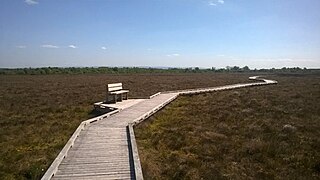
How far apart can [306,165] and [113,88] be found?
41.9 ft

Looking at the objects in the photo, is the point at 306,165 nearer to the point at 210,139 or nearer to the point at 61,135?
the point at 210,139

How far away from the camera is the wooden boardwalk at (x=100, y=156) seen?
6567 mm

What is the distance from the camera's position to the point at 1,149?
1005 cm

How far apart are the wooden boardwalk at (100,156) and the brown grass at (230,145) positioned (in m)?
0.67

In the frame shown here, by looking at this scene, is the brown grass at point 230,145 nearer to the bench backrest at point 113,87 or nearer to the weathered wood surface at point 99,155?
the weathered wood surface at point 99,155

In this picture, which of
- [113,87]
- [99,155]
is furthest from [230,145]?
[113,87]

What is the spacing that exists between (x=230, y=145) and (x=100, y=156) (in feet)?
15.7

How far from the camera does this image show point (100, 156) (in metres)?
7.76

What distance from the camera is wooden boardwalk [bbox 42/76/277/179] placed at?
6567mm

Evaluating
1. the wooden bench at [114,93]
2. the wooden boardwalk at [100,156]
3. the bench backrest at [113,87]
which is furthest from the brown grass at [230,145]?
the bench backrest at [113,87]

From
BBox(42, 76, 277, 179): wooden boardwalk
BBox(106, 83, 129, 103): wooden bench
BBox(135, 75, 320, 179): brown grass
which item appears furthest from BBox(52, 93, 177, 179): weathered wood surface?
BBox(106, 83, 129, 103): wooden bench

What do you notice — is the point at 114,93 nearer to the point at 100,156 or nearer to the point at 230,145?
the point at 230,145

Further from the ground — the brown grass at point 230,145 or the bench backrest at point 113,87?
the bench backrest at point 113,87

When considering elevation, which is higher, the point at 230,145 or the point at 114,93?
the point at 114,93
